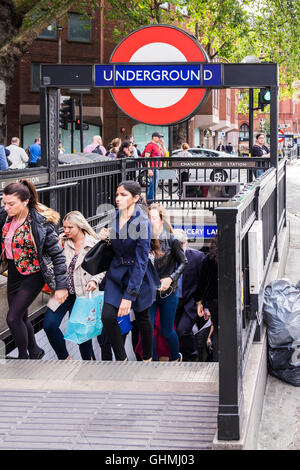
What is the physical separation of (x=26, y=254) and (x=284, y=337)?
85.8 inches

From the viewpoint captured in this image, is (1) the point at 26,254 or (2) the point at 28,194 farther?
(1) the point at 26,254

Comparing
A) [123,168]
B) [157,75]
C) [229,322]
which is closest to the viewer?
[229,322]

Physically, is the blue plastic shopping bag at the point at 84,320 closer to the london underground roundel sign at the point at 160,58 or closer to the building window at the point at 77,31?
the london underground roundel sign at the point at 160,58

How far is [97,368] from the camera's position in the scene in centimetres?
471

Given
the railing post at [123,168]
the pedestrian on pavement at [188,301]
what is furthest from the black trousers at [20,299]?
the railing post at [123,168]

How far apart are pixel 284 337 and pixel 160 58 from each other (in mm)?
3312

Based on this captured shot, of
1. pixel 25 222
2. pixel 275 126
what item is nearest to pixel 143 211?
pixel 25 222

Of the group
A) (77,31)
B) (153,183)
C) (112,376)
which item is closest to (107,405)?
(112,376)

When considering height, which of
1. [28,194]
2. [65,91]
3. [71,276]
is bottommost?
[71,276]

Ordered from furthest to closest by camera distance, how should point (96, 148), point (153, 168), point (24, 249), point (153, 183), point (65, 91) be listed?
point (65, 91) → point (96, 148) → point (153, 183) → point (153, 168) → point (24, 249)

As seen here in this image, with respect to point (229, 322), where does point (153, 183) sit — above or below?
above

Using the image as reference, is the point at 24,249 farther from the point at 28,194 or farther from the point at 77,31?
the point at 77,31

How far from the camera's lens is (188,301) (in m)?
6.39
